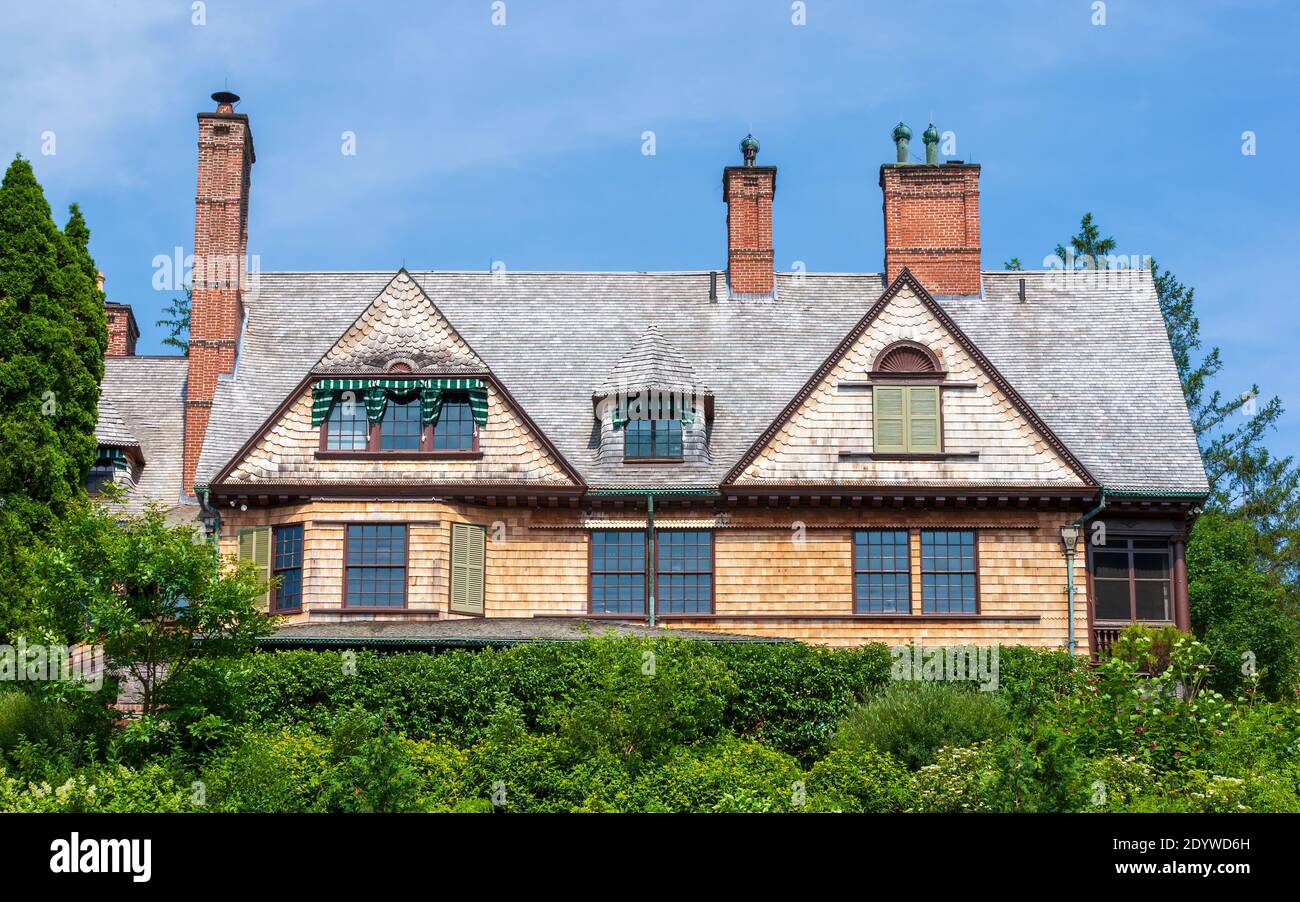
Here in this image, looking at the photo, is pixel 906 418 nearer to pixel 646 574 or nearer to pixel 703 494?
pixel 703 494

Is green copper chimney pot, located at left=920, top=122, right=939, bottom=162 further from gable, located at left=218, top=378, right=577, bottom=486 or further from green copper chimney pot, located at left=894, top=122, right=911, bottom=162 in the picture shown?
gable, located at left=218, top=378, right=577, bottom=486

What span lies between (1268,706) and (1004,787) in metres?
8.13

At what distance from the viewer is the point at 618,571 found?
3466 cm

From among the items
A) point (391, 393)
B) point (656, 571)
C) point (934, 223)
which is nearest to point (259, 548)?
point (391, 393)

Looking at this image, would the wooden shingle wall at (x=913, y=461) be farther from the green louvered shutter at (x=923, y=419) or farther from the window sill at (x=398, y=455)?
the window sill at (x=398, y=455)

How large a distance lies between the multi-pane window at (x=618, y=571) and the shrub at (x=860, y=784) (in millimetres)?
8752

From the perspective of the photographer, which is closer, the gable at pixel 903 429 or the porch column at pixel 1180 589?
the gable at pixel 903 429

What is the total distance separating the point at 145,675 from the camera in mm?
29281

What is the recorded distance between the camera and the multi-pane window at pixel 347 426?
113 feet

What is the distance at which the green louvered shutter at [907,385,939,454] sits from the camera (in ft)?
114

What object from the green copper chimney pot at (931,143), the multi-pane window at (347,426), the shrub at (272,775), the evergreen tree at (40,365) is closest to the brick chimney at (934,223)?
the green copper chimney pot at (931,143)

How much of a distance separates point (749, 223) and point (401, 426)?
1036cm

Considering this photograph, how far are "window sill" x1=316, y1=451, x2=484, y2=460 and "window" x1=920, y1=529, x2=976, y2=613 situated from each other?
30.0 ft
